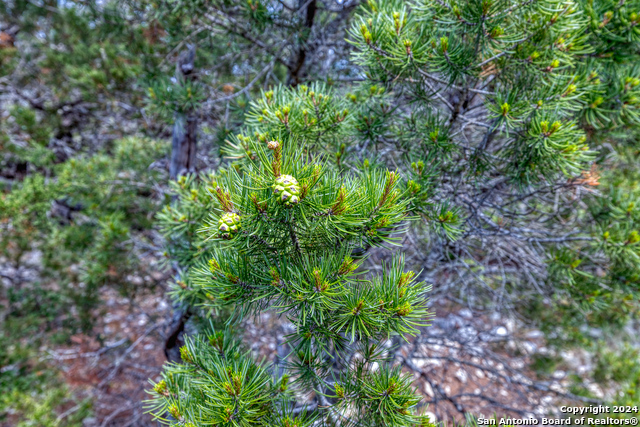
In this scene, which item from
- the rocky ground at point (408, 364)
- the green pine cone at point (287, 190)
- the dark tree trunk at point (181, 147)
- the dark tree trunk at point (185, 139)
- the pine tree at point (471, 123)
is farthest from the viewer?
the rocky ground at point (408, 364)

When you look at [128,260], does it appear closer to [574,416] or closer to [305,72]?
[305,72]

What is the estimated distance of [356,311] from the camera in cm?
96

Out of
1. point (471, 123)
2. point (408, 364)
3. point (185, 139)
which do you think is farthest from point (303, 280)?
point (408, 364)

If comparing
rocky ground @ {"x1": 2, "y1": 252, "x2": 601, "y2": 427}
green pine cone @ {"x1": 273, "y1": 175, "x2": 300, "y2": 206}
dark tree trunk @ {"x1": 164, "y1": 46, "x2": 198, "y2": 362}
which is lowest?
rocky ground @ {"x1": 2, "y1": 252, "x2": 601, "y2": 427}

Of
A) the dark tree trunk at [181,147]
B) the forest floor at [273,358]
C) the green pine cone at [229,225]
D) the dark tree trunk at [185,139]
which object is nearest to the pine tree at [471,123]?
the green pine cone at [229,225]

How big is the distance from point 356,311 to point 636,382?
2.87m

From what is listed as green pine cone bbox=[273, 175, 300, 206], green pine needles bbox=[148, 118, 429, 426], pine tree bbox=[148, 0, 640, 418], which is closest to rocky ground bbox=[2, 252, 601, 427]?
pine tree bbox=[148, 0, 640, 418]

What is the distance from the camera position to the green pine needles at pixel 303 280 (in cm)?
88

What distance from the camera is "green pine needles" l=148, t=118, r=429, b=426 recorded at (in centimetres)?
88

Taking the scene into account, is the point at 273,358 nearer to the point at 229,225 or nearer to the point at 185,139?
the point at 185,139

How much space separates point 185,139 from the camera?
2.55 metres

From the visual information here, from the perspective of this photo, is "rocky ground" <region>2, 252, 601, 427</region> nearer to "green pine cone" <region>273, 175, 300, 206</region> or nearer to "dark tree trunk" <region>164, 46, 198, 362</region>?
"dark tree trunk" <region>164, 46, 198, 362</region>

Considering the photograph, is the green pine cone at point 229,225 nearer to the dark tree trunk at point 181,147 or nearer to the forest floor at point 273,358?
the dark tree trunk at point 181,147

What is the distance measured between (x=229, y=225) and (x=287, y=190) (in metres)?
0.21
